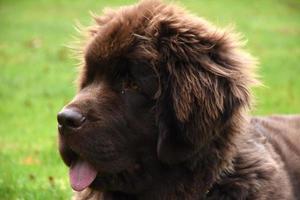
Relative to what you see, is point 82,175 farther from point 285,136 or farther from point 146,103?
point 285,136

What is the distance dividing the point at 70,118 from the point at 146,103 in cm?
58

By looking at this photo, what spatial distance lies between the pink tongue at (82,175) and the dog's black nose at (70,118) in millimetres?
379

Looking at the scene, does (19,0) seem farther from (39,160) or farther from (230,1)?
(39,160)

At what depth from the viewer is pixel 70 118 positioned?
14.6 ft

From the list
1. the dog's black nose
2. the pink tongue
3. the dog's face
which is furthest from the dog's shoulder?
the dog's black nose

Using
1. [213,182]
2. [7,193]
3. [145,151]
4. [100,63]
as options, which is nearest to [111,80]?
[100,63]

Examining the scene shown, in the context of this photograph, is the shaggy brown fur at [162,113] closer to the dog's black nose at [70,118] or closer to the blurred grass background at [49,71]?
the dog's black nose at [70,118]

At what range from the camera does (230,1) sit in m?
36.9

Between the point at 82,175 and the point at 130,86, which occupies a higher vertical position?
the point at 130,86

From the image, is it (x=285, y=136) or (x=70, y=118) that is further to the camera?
(x=285, y=136)

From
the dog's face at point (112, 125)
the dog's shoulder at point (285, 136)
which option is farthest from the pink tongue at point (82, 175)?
the dog's shoulder at point (285, 136)

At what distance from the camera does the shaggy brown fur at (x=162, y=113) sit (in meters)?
4.59

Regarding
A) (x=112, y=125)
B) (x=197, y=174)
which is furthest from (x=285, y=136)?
(x=112, y=125)

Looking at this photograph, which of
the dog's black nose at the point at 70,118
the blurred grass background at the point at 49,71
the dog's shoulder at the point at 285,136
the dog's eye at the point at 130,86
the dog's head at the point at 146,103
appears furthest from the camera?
the blurred grass background at the point at 49,71
